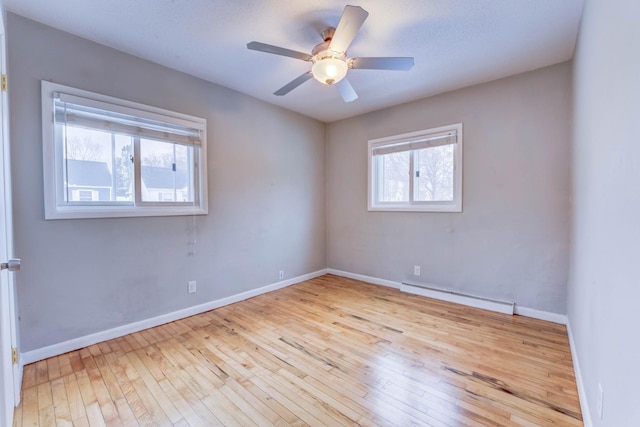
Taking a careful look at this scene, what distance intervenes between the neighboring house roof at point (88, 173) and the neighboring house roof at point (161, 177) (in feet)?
0.98

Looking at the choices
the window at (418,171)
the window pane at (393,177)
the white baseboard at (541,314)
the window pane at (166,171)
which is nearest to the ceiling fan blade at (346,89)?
the window at (418,171)

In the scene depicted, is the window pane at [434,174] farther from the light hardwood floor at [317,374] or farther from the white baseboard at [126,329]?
the white baseboard at [126,329]

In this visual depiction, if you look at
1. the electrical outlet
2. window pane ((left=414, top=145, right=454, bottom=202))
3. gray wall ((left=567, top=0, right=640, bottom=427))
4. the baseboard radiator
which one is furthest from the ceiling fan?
the baseboard radiator

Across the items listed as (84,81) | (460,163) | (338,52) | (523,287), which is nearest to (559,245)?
(523,287)

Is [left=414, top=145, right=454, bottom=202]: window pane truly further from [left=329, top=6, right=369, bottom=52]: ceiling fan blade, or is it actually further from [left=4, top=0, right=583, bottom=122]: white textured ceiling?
[left=329, top=6, right=369, bottom=52]: ceiling fan blade

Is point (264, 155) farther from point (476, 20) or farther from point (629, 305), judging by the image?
point (629, 305)

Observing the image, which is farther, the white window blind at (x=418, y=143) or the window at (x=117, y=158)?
the white window blind at (x=418, y=143)

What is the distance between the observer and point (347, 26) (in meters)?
1.73

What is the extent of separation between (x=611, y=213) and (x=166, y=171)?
326 centimetres

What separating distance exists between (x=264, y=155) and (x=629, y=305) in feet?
11.3

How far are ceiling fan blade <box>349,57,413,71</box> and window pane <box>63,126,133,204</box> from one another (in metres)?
2.16

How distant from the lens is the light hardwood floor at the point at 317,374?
1.54 meters

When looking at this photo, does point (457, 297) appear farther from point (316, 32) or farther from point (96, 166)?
point (96, 166)

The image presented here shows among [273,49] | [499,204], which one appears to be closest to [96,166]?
[273,49]
